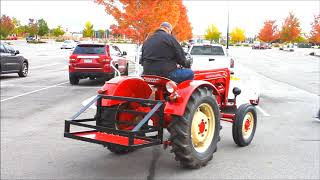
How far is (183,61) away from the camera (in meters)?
6.04

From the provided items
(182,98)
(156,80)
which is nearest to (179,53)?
(156,80)

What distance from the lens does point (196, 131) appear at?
19.4 ft

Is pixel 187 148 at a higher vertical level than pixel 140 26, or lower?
lower

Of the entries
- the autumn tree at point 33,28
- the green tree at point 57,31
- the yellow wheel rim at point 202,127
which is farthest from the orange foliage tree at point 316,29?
the green tree at point 57,31

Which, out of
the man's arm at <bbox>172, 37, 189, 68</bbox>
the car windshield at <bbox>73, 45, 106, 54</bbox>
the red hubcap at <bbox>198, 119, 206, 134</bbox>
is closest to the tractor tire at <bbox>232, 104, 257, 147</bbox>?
the red hubcap at <bbox>198, 119, 206, 134</bbox>

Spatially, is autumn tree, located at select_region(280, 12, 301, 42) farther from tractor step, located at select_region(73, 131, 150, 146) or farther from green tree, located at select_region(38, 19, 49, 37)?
tractor step, located at select_region(73, 131, 150, 146)

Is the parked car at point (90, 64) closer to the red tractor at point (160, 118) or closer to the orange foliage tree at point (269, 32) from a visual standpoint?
the red tractor at point (160, 118)

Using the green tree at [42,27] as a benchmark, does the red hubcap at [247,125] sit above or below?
below

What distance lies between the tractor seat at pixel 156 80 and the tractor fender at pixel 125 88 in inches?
9.1

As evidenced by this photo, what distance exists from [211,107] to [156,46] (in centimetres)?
124

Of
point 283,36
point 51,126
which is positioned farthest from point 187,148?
point 283,36

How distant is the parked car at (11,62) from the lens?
1939cm

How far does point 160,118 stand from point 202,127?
86 cm

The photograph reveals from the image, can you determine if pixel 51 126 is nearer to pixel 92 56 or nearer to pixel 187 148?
pixel 187 148
